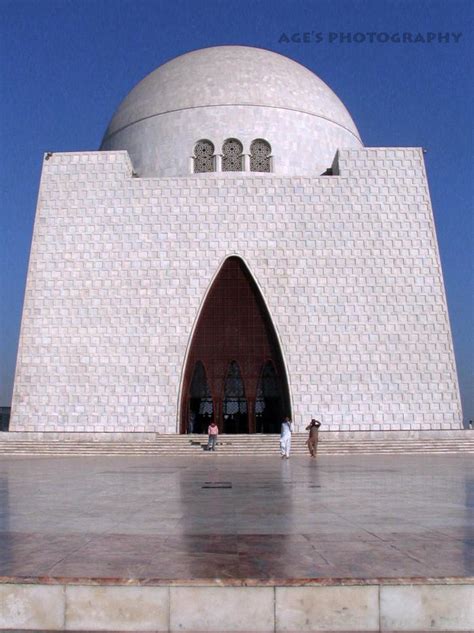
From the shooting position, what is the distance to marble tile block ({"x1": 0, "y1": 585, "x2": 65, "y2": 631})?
2.45 m

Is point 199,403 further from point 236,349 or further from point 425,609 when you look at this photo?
point 425,609

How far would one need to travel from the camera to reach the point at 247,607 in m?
2.42

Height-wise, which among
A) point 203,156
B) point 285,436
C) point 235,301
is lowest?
point 285,436

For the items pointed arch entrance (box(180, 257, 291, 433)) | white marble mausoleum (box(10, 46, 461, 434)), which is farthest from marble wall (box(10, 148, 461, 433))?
pointed arch entrance (box(180, 257, 291, 433))

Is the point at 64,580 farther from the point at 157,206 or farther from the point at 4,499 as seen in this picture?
the point at 157,206

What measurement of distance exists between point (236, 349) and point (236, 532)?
13.3 m

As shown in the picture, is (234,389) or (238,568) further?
(234,389)

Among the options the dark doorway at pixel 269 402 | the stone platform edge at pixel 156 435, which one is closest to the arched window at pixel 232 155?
the dark doorway at pixel 269 402

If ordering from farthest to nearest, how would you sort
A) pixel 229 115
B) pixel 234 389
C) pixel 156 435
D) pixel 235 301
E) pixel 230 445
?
1. pixel 229 115
2. pixel 234 389
3. pixel 235 301
4. pixel 156 435
5. pixel 230 445

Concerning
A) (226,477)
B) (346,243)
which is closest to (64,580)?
(226,477)

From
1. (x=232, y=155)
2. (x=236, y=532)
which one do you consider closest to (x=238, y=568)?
(x=236, y=532)

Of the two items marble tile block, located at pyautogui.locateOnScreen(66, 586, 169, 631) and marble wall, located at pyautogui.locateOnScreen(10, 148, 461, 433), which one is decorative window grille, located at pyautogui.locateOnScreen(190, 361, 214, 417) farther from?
marble tile block, located at pyautogui.locateOnScreen(66, 586, 169, 631)

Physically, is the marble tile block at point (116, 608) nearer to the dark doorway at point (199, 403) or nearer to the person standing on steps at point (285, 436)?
the person standing on steps at point (285, 436)

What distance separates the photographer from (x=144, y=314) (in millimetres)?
16625
